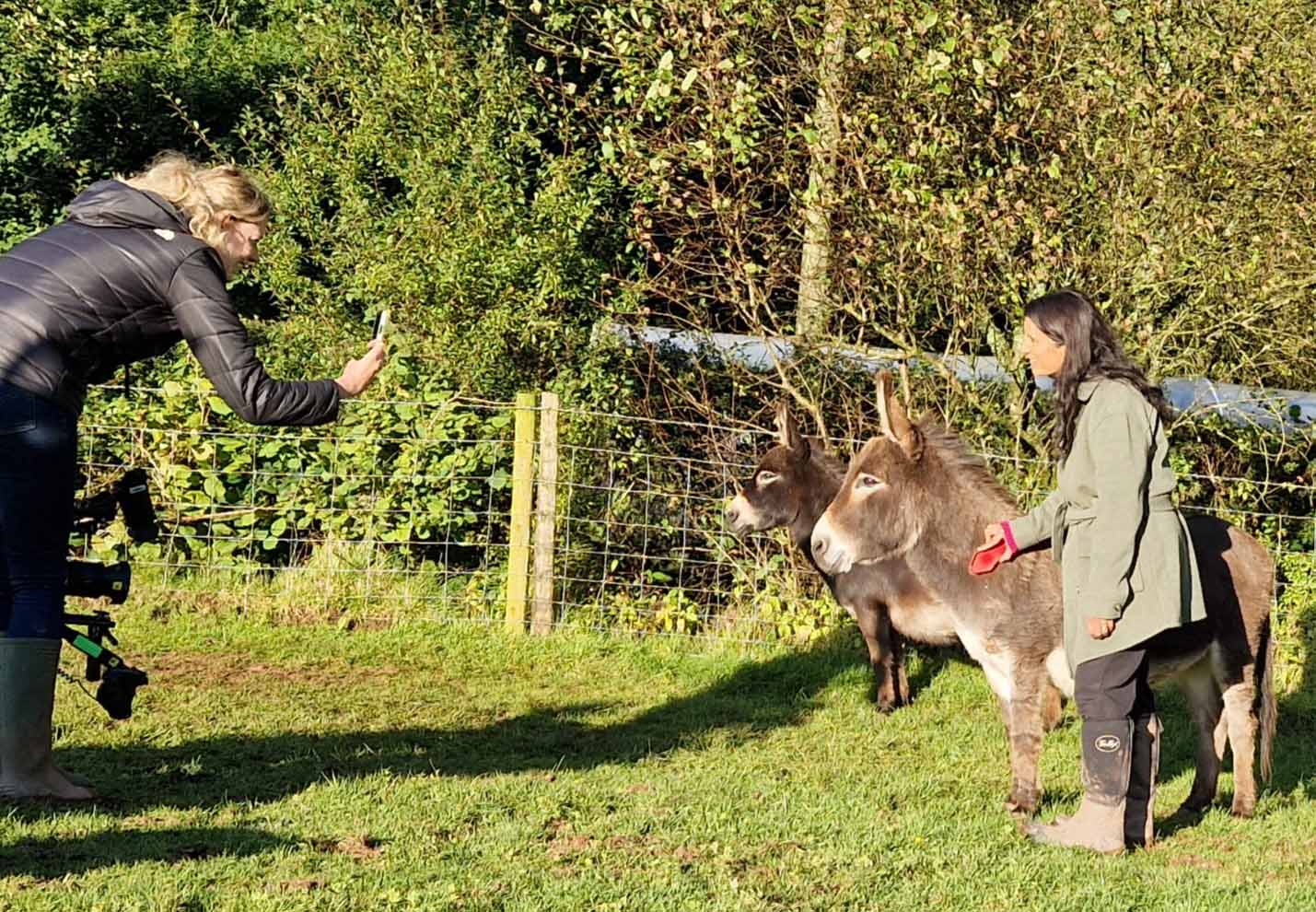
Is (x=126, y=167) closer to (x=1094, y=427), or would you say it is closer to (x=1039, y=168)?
(x=1039, y=168)

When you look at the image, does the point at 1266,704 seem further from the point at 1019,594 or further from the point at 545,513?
the point at 545,513

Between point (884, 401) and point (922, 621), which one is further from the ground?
point (884, 401)

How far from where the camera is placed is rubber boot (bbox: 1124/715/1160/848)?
Answer: 5.62 m

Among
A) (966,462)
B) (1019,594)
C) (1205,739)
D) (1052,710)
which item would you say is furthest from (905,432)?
(1052,710)

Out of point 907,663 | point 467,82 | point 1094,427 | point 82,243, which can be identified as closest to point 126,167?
point 467,82

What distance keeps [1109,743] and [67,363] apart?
3.96m

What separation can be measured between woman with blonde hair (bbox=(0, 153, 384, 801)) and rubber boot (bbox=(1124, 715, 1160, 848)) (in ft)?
10.6

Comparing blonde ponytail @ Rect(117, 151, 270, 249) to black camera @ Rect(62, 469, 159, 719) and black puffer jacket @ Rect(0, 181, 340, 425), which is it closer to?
black puffer jacket @ Rect(0, 181, 340, 425)

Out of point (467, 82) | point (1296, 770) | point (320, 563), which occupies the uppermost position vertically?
point (467, 82)

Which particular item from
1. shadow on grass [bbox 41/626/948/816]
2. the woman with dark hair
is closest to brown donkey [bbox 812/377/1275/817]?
the woman with dark hair

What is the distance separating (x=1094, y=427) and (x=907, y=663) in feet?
15.4

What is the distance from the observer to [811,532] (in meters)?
9.08

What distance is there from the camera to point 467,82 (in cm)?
1192

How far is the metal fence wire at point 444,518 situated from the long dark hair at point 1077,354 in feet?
15.7
